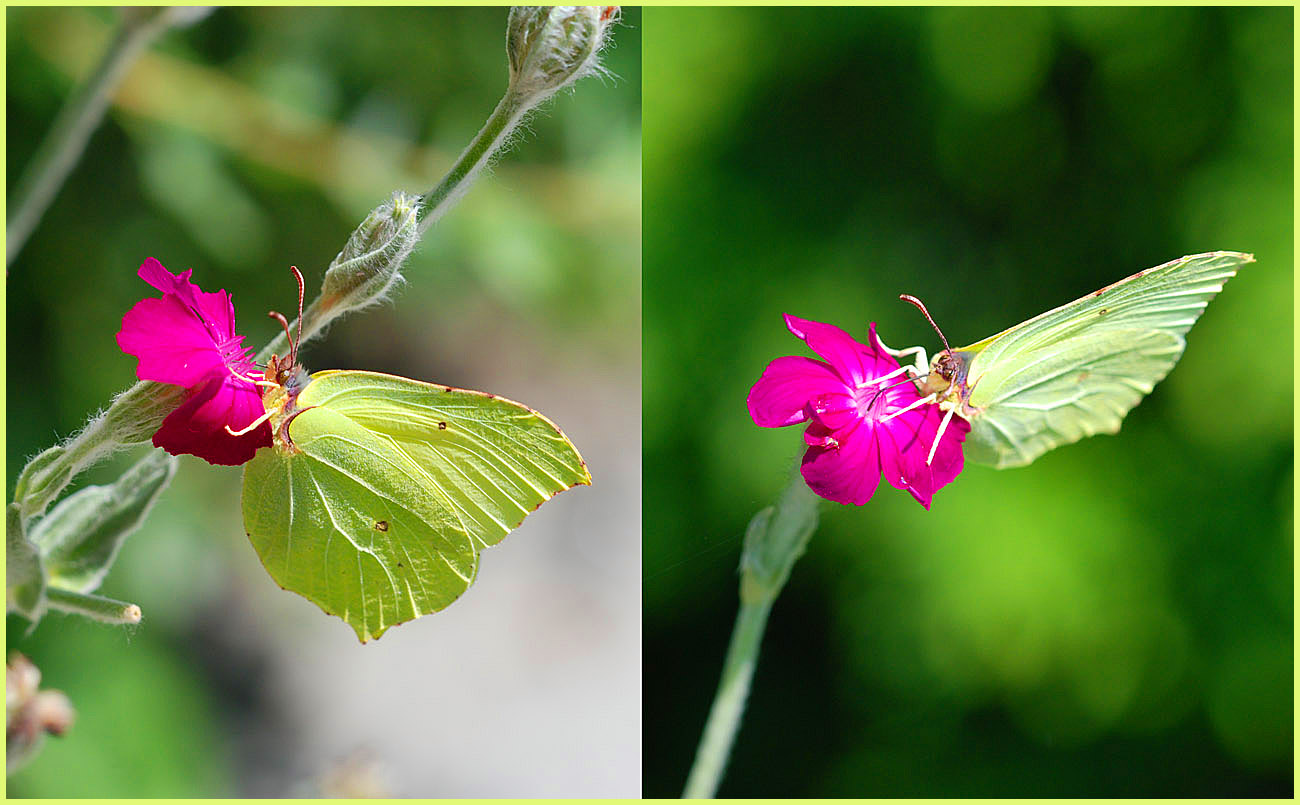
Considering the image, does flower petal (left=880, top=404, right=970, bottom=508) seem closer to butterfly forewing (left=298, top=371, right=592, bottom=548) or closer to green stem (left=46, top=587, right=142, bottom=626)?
butterfly forewing (left=298, top=371, right=592, bottom=548)

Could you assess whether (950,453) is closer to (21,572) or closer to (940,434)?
(940,434)

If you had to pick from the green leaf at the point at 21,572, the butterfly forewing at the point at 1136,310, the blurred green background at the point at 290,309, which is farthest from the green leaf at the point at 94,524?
the butterfly forewing at the point at 1136,310

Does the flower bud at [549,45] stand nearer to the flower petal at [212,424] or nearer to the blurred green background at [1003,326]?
the flower petal at [212,424]

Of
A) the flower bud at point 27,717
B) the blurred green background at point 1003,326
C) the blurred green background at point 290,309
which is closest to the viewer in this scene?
the flower bud at point 27,717

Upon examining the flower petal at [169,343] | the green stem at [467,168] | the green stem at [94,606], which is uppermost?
the green stem at [467,168]

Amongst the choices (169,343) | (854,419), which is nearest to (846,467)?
(854,419)
